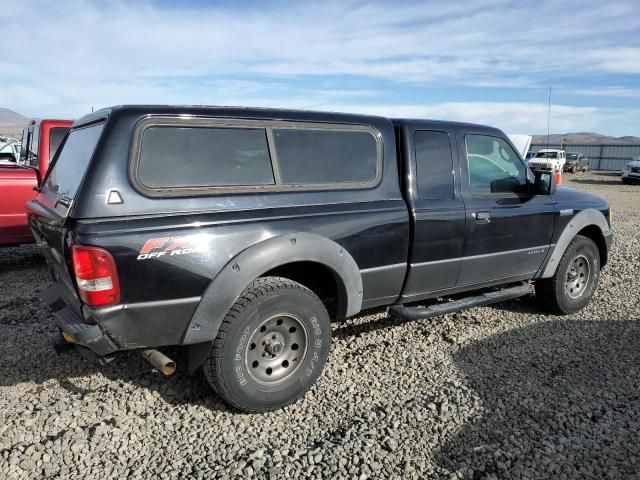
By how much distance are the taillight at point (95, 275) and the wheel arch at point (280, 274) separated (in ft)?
1.56

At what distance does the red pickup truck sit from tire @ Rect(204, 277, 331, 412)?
4.39 metres

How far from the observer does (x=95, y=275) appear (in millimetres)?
2572

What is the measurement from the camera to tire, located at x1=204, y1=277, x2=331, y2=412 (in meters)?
2.97

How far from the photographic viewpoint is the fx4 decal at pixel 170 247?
2.65m

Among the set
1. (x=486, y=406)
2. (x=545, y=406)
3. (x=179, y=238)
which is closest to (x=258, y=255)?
(x=179, y=238)

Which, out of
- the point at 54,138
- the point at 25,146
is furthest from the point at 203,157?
the point at 25,146

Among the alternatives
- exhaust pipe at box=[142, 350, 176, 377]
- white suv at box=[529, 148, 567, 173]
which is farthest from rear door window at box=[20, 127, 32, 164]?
white suv at box=[529, 148, 567, 173]

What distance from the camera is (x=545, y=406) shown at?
332cm

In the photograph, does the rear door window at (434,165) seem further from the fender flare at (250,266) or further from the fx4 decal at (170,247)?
the fx4 decal at (170,247)

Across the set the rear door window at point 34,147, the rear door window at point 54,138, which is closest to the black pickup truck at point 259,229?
the rear door window at point 54,138

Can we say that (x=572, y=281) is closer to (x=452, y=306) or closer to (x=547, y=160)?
(x=452, y=306)

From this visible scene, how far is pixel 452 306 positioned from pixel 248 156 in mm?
2102

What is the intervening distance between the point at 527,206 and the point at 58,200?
12.2ft

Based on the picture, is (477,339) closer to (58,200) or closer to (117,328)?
(117,328)
